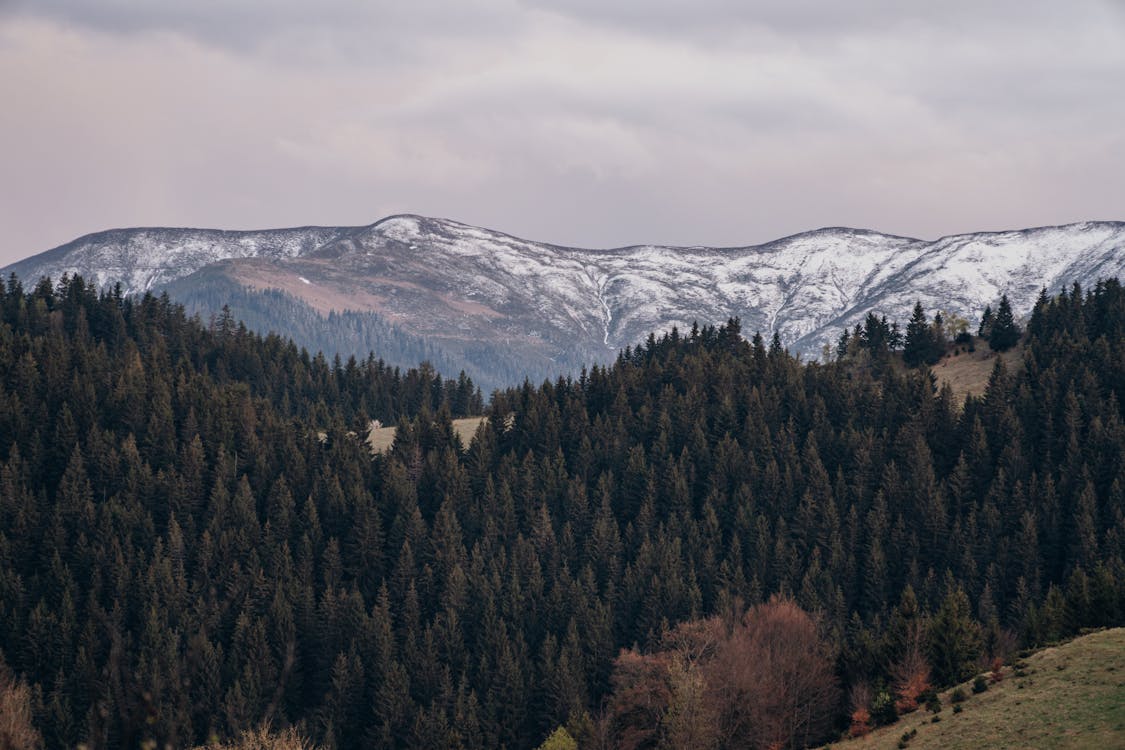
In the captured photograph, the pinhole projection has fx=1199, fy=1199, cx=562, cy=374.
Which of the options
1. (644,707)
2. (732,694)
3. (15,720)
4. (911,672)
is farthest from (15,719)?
(911,672)

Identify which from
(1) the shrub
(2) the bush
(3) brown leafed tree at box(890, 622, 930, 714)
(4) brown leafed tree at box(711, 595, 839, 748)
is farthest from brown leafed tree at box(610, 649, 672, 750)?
(2) the bush

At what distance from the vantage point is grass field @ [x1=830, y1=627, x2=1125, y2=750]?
234 ft

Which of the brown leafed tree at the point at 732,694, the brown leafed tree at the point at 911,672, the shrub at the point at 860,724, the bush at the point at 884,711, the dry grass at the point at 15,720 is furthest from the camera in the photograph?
the brown leafed tree at the point at 732,694

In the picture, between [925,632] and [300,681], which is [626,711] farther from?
[300,681]

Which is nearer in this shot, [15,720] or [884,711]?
[884,711]

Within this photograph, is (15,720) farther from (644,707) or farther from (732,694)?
(732,694)

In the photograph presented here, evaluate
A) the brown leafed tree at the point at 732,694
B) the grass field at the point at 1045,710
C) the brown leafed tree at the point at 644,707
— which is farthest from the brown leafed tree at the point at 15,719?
the grass field at the point at 1045,710

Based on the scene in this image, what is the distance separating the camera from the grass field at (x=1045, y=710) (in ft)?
234

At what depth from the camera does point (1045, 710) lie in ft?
250

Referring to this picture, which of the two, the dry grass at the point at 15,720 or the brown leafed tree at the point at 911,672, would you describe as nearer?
the brown leafed tree at the point at 911,672

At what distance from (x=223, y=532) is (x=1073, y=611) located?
440 ft

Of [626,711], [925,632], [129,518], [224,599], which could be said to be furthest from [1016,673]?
[129,518]

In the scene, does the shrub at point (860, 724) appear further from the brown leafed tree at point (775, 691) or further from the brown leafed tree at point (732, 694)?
the brown leafed tree at point (775, 691)

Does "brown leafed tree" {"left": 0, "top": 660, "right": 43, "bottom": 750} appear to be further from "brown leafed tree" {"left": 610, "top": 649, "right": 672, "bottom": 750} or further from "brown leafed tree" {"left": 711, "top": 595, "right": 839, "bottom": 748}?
"brown leafed tree" {"left": 711, "top": 595, "right": 839, "bottom": 748}
